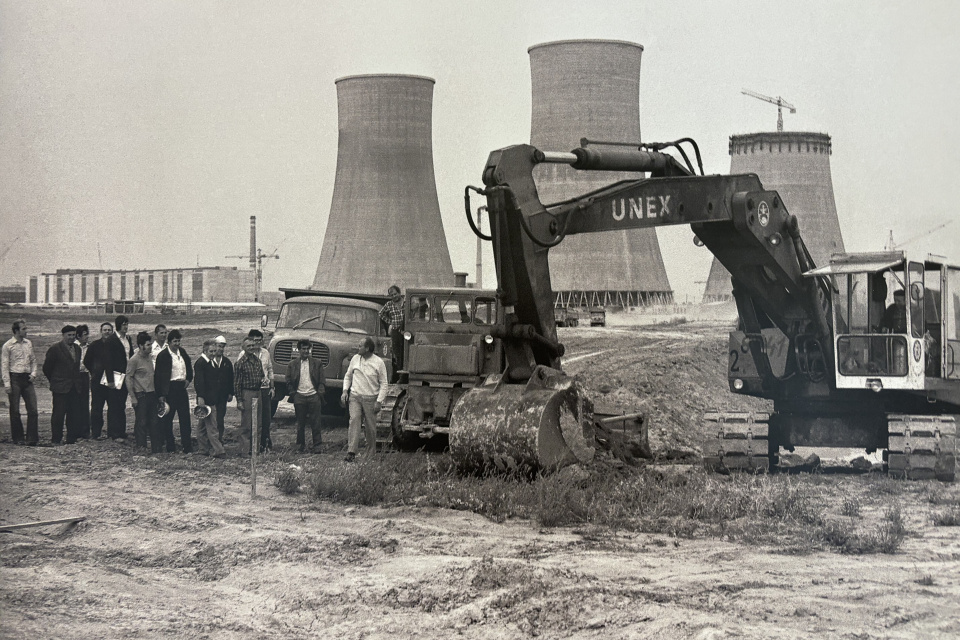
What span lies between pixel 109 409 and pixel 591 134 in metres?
19.0

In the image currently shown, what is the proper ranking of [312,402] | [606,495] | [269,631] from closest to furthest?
[269,631]
[606,495]
[312,402]

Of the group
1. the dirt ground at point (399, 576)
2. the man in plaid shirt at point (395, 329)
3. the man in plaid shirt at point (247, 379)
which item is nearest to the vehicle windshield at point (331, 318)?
the man in plaid shirt at point (395, 329)

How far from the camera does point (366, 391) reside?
11539mm

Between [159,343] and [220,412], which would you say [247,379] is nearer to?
[220,412]

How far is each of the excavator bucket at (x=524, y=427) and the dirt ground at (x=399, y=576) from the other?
0.64 metres

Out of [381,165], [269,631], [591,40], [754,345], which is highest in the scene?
[591,40]

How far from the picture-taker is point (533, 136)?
29578mm

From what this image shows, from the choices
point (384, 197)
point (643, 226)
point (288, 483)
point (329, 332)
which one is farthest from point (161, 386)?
point (384, 197)

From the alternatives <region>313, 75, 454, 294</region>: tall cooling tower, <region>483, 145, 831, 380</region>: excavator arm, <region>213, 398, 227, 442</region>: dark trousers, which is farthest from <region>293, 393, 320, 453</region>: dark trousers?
<region>313, 75, 454, 294</region>: tall cooling tower

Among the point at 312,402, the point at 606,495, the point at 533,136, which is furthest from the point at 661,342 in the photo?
the point at 606,495

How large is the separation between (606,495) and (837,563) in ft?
7.34

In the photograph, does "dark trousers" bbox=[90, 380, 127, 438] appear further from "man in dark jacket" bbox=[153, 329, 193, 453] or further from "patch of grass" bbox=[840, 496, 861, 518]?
"patch of grass" bbox=[840, 496, 861, 518]

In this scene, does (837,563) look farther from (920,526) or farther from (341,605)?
(341,605)

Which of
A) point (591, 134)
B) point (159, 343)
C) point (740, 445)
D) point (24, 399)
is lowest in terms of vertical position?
point (740, 445)
